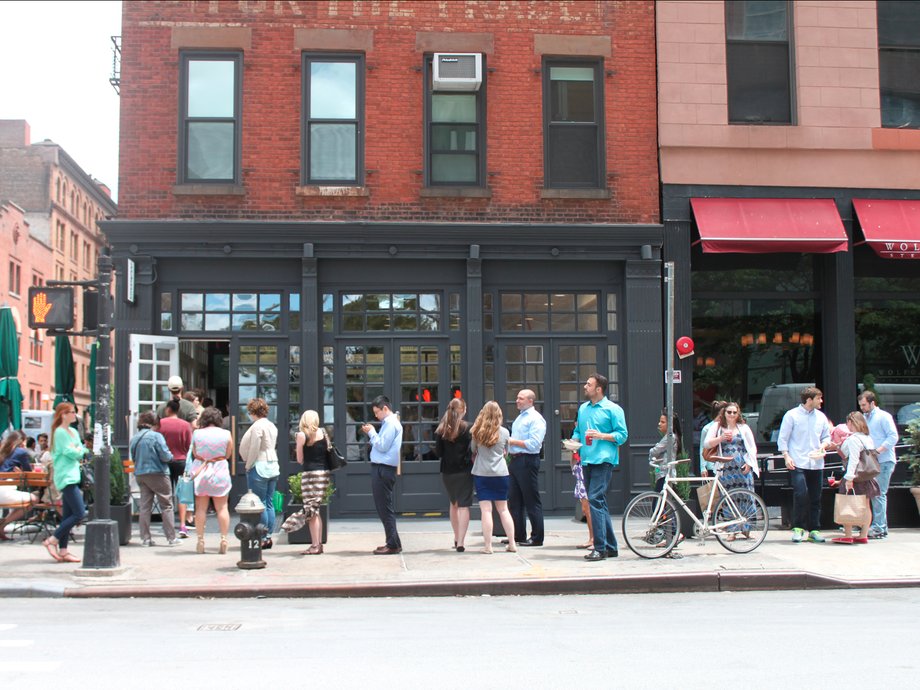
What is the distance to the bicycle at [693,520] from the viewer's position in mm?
11031

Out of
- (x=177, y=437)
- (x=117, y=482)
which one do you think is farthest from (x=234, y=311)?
(x=117, y=482)

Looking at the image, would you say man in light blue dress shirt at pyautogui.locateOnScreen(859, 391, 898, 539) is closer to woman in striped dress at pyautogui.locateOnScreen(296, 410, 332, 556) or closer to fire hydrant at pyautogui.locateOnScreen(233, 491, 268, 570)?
woman in striped dress at pyautogui.locateOnScreen(296, 410, 332, 556)

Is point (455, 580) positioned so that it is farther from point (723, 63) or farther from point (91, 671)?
point (723, 63)

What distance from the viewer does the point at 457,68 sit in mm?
14930

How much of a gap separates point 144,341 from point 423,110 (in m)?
5.31

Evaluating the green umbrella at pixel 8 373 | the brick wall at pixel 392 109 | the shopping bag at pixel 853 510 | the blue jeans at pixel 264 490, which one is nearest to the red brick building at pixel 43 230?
the green umbrella at pixel 8 373

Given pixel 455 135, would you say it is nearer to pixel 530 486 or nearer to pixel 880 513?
pixel 530 486

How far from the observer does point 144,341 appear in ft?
47.1

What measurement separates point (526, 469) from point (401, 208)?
15.8 feet

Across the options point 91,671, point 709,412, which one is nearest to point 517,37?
point 709,412

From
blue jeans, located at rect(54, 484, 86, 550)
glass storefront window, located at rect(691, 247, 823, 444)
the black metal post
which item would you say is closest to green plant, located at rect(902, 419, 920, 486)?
glass storefront window, located at rect(691, 247, 823, 444)

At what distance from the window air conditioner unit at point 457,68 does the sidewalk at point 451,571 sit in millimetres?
6801

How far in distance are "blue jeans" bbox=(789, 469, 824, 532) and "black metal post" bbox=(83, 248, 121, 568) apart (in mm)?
8044

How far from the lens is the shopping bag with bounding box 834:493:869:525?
1223 cm
